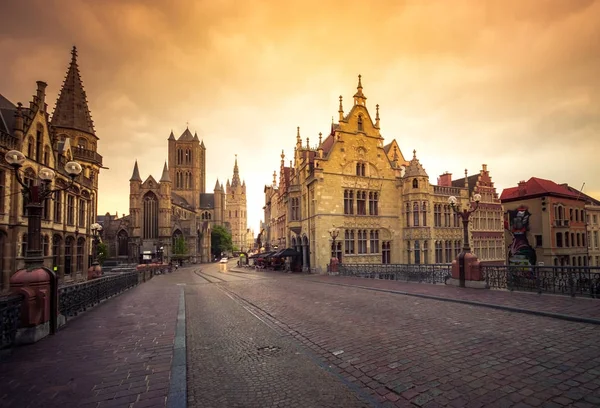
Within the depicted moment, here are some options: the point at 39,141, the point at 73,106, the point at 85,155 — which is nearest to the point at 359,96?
the point at 39,141

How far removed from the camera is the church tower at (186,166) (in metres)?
97.5

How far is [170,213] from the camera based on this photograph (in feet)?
241

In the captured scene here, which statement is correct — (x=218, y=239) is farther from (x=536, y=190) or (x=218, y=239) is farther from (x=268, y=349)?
(x=268, y=349)


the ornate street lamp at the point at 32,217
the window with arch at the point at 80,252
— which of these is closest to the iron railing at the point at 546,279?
the ornate street lamp at the point at 32,217

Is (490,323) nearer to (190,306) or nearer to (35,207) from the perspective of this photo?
(190,306)

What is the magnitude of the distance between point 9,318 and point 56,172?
24734mm

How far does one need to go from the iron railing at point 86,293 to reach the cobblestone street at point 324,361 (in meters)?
0.66

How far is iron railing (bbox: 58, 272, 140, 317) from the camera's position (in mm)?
9672

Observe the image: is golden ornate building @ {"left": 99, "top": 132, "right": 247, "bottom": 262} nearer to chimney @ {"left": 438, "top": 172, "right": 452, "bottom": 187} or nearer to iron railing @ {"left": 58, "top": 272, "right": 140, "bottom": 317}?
iron railing @ {"left": 58, "top": 272, "right": 140, "bottom": 317}

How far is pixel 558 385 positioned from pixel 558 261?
139 ft

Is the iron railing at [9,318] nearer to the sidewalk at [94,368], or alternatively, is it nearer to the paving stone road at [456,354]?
the sidewalk at [94,368]

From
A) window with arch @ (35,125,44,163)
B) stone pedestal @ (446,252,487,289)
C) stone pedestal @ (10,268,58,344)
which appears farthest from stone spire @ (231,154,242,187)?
stone pedestal @ (10,268,58,344)

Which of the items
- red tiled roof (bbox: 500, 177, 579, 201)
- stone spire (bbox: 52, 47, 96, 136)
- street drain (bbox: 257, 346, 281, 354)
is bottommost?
street drain (bbox: 257, 346, 281, 354)

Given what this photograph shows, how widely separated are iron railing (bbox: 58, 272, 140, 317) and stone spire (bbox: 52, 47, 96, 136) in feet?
105
